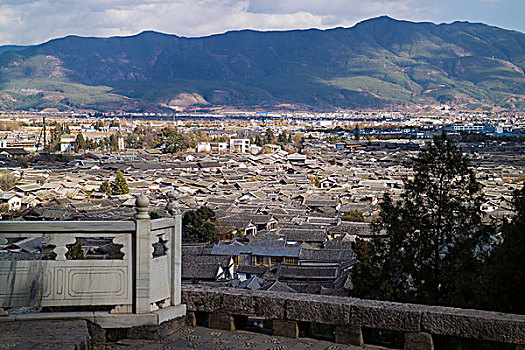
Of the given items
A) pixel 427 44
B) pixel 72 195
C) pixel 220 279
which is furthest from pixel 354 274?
pixel 427 44

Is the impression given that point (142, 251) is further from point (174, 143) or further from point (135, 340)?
point (174, 143)

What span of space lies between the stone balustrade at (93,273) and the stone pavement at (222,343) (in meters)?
0.10

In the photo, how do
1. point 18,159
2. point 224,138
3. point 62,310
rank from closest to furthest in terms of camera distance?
point 62,310
point 18,159
point 224,138

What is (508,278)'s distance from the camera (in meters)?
3.60

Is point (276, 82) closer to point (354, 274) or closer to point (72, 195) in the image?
point (72, 195)

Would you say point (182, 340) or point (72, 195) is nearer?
point (182, 340)

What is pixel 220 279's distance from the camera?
514 inches

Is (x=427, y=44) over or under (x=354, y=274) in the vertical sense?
over

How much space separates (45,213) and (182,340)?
16.9m

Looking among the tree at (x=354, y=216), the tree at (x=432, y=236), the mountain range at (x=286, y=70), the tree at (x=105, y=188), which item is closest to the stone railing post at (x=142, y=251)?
the tree at (x=432, y=236)

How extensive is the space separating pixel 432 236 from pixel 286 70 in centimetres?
15891

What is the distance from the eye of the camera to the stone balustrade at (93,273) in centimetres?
255

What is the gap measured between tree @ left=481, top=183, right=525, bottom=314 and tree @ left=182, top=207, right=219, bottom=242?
1356cm

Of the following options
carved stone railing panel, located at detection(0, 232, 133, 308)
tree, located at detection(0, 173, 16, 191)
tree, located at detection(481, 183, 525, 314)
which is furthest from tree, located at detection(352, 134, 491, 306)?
tree, located at detection(0, 173, 16, 191)
